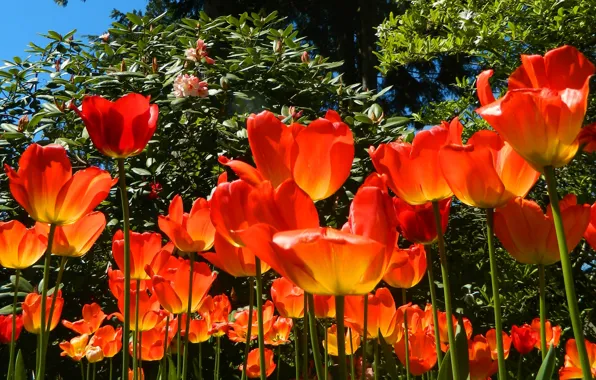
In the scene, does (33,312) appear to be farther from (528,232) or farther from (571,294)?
(571,294)

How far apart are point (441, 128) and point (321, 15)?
11.2 m

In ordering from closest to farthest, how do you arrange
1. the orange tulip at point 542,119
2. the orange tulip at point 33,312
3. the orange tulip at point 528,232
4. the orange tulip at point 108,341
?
the orange tulip at point 542,119, the orange tulip at point 528,232, the orange tulip at point 33,312, the orange tulip at point 108,341

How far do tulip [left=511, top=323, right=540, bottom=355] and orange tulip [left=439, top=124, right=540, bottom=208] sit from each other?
0.99 m

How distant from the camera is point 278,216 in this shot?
21.7 inches

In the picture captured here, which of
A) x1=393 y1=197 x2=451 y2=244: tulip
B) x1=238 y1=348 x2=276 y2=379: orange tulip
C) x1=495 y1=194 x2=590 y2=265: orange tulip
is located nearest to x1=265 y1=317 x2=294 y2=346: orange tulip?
x1=238 y1=348 x2=276 y2=379: orange tulip

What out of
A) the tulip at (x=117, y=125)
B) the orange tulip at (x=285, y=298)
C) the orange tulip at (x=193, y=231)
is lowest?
A: the orange tulip at (x=285, y=298)

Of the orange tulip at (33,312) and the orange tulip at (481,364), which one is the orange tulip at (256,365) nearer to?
the orange tulip at (33,312)

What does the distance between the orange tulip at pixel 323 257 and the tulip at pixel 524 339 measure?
1225mm

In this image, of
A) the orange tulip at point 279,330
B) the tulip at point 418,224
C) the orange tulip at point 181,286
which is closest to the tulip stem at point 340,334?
the tulip at point 418,224

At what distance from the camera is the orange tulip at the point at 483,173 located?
0.72 metres

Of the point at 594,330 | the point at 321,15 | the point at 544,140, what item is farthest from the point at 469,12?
the point at 321,15

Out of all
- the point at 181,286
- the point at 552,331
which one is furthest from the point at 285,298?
the point at 552,331

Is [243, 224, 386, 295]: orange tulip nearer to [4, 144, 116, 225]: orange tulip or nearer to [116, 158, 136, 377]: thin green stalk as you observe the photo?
[116, 158, 136, 377]: thin green stalk

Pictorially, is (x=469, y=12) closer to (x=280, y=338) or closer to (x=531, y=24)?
(x=531, y=24)
